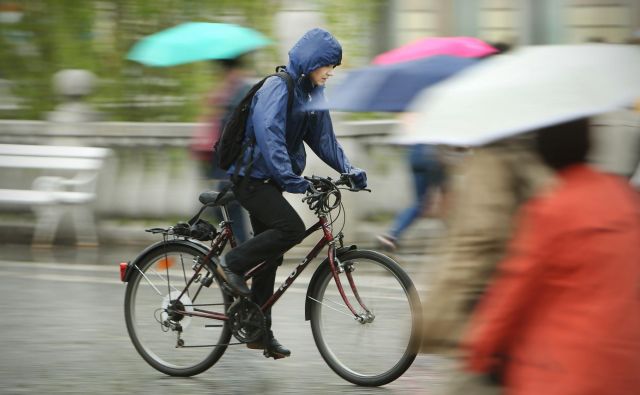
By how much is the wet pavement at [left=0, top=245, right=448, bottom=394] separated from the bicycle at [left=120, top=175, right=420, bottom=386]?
133mm

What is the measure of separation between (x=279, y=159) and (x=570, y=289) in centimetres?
312

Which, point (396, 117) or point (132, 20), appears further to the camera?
point (132, 20)

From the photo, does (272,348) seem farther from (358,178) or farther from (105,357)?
(105,357)

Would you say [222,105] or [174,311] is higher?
[222,105]

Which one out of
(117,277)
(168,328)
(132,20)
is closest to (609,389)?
(168,328)

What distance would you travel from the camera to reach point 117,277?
31.3 feet

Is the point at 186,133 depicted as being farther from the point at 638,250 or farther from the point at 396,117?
the point at 638,250

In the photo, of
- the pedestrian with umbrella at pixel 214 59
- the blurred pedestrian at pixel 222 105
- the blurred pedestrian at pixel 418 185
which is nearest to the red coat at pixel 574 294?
the pedestrian with umbrella at pixel 214 59

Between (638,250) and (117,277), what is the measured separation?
274 inches

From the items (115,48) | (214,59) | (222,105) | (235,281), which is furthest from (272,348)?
A: (115,48)

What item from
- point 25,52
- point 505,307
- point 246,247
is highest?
point 505,307

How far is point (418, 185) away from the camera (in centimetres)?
970

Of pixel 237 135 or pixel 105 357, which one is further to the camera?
pixel 105 357

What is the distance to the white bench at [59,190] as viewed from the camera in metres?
11.1
